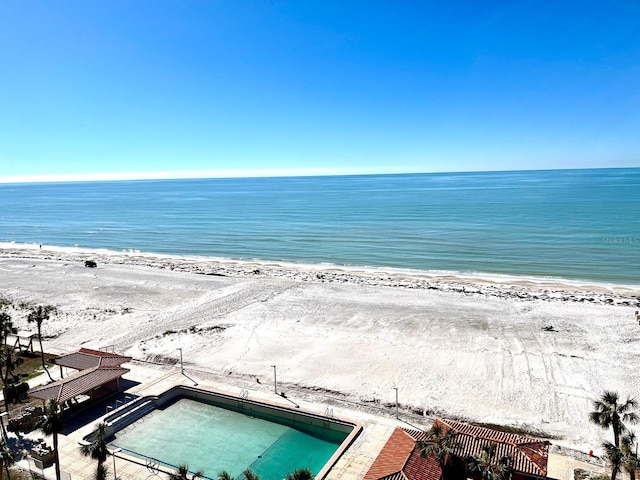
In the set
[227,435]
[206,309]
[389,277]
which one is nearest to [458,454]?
[227,435]

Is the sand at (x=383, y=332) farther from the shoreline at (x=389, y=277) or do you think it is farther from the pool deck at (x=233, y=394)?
the pool deck at (x=233, y=394)

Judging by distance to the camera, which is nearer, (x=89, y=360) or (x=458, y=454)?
(x=458, y=454)

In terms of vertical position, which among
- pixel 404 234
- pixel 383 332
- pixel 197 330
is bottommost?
pixel 197 330

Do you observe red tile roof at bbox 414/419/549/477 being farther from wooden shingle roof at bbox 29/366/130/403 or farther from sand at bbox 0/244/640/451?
wooden shingle roof at bbox 29/366/130/403

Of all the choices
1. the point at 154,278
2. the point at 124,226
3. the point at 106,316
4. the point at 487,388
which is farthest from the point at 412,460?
the point at 124,226

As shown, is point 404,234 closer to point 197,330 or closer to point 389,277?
point 389,277

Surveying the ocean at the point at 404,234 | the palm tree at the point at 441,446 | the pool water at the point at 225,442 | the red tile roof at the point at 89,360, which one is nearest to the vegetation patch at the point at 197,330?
the red tile roof at the point at 89,360
